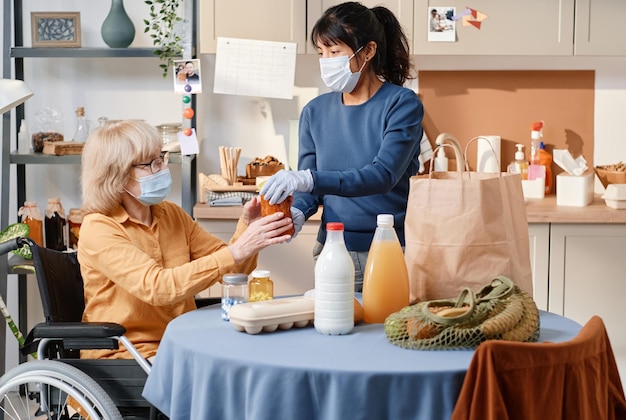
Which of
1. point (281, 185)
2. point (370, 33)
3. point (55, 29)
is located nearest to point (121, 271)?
point (281, 185)

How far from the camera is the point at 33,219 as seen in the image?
367 centimetres

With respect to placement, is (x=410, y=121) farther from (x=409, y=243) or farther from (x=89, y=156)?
(x=89, y=156)

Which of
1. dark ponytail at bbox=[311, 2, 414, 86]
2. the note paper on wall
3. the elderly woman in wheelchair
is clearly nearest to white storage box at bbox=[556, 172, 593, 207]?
the note paper on wall

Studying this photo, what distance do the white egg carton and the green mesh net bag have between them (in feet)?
0.64

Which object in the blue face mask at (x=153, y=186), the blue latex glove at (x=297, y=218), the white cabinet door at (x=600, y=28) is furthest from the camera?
the white cabinet door at (x=600, y=28)

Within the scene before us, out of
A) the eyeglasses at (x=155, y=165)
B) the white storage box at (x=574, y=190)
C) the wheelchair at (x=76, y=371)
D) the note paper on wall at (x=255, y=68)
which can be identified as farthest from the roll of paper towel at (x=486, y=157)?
the wheelchair at (x=76, y=371)

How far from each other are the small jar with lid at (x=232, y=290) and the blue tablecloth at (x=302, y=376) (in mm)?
105

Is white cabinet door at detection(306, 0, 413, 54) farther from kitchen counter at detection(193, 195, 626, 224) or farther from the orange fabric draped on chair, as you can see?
the orange fabric draped on chair

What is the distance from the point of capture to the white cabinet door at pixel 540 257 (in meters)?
3.50

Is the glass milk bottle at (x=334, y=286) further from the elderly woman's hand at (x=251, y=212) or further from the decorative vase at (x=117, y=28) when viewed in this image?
the decorative vase at (x=117, y=28)

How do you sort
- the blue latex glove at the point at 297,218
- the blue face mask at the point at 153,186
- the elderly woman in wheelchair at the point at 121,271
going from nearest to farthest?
the elderly woman in wheelchair at the point at 121,271, the blue face mask at the point at 153,186, the blue latex glove at the point at 297,218

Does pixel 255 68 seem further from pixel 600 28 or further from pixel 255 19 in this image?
pixel 600 28

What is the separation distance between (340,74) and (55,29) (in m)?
1.68

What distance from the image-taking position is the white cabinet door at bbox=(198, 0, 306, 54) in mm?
3645
